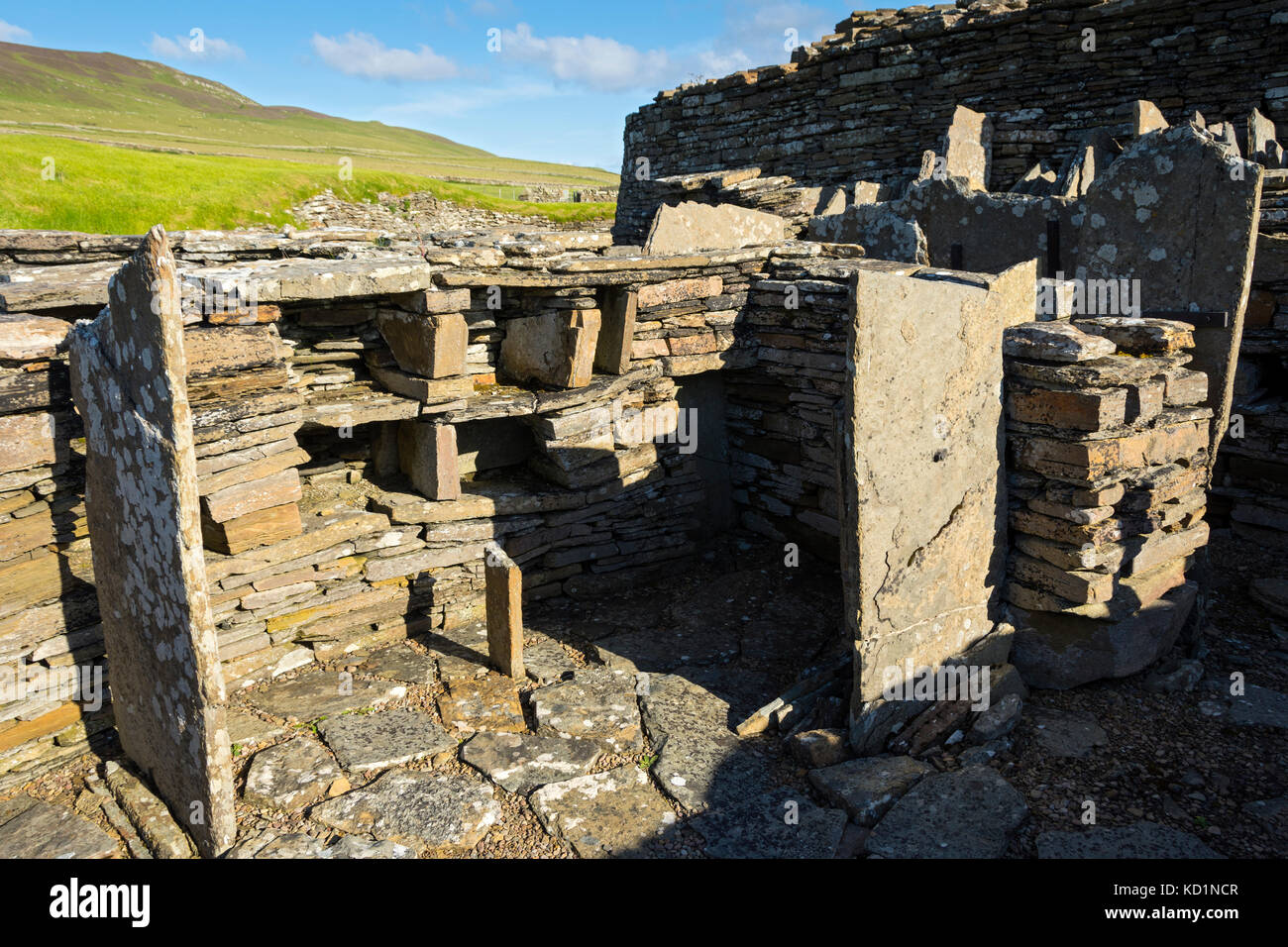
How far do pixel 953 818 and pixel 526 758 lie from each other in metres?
2.31

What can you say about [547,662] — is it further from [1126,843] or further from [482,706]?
[1126,843]

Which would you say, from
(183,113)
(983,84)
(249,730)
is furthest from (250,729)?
(183,113)

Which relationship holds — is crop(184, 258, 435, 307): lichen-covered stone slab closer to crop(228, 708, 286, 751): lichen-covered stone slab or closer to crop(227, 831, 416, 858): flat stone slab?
crop(228, 708, 286, 751): lichen-covered stone slab

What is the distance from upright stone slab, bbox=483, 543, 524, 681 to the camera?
217 inches

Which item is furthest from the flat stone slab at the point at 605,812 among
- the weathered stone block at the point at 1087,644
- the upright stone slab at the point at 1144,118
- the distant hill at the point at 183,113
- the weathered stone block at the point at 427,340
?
the distant hill at the point at 183,113

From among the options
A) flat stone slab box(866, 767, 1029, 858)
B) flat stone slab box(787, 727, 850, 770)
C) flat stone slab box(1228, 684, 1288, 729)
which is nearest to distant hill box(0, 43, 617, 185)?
flat stone slab box(787, 727, 850, 770)

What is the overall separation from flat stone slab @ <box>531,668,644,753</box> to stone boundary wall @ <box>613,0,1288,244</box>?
976cm

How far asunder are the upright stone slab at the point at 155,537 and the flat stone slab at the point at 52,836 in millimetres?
338

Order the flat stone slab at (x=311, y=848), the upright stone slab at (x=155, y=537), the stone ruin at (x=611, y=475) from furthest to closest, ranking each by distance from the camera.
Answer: the stone ruin at (x=611, y=475) < the flat stone slab at (x=311, y=848) < the upright stone slab at (x=155, y=537)

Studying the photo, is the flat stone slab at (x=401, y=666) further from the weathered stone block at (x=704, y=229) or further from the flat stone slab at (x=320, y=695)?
the weathered stone block at (x=704, y=229)

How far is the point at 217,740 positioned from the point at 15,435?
199 cm

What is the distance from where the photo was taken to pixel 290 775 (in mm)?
4543

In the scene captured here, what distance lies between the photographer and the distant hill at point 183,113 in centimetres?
6575

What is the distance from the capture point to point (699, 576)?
740 centimetres
